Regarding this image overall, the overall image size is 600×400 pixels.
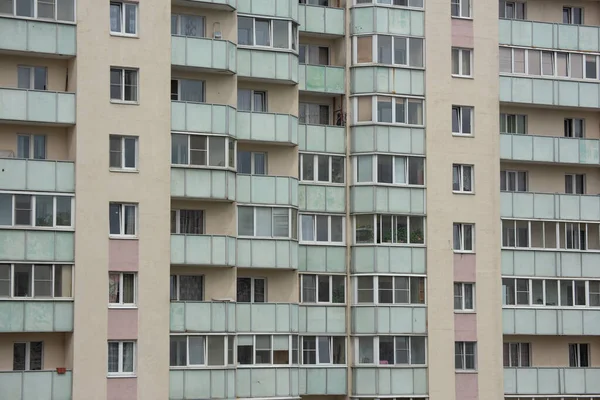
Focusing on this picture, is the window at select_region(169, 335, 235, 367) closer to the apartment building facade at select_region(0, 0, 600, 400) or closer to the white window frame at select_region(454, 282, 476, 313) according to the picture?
the apartment building facade at select_region(0, 0, 600, 400)

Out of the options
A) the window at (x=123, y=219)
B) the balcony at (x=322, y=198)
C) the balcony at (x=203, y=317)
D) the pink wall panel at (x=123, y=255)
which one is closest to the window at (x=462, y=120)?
the balcony at (x=322, y=198)

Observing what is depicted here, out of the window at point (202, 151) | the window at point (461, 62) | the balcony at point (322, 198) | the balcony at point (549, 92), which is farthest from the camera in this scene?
the balcony at point (549, 92)

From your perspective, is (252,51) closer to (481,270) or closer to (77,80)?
(77,80)

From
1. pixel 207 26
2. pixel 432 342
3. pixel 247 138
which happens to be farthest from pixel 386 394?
pixel 207 26

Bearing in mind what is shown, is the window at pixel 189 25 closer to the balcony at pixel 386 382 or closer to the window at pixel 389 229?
the window at pixel 389 229

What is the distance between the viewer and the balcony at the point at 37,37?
60.2 metres

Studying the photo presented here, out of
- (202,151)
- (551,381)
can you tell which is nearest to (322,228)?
(202,151)

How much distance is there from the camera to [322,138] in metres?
68.3

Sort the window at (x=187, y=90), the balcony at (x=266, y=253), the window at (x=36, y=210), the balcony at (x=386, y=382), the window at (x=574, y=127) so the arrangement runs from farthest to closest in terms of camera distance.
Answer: the window at (x=574, y=127) < the balcony at (x=386, y=382) < the window at (x=187, y=90) < the balcony at (x=266, y=253) < the window at (x=36, y=210)

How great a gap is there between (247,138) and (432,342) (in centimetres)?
1365

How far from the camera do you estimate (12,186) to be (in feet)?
196

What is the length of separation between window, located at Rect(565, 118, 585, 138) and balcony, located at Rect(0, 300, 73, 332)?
2978cm

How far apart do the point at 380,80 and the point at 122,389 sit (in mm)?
20252

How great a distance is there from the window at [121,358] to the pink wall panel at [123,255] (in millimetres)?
3311
